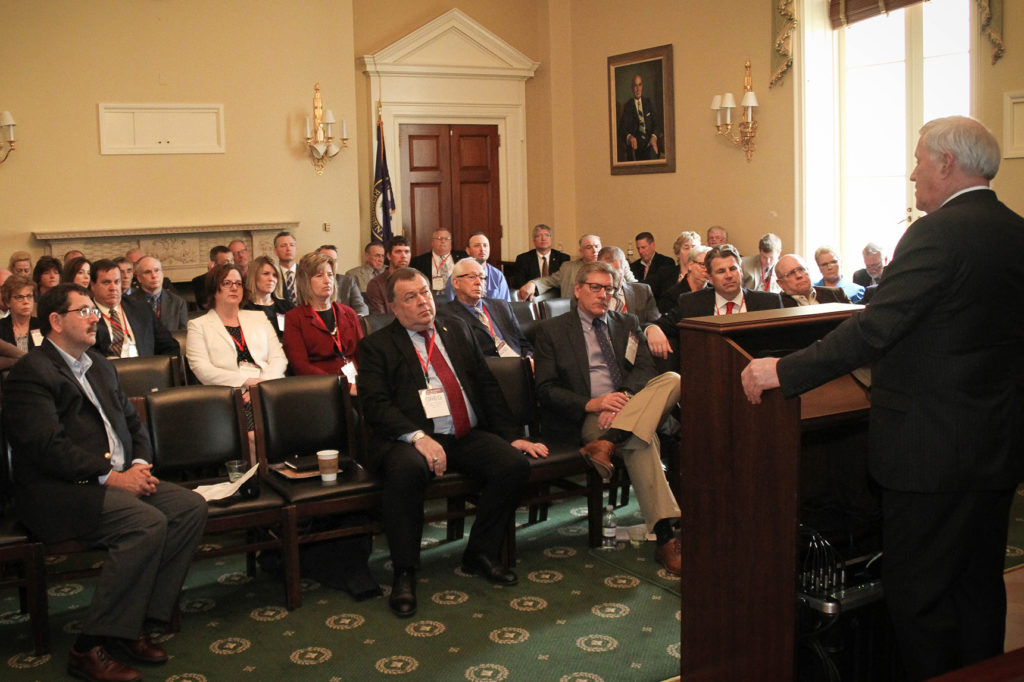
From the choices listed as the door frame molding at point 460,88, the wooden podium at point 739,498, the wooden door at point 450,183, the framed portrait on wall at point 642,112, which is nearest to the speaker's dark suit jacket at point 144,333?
the wooden podium at point 739,498

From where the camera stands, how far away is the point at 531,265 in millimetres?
9344

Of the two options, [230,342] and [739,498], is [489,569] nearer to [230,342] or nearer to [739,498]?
[739,498]

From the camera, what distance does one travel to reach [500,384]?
4371 mm

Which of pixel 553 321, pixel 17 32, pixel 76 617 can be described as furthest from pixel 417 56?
pixel 76 617

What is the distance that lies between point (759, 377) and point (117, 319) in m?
4.19

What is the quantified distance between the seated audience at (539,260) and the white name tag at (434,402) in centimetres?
535

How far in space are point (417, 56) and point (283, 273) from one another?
10.6ft

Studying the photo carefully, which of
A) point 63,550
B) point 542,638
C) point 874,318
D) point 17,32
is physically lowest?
point 542,638

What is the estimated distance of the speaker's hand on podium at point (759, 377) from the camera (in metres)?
2.22

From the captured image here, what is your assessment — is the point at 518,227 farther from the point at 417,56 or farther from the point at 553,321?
the point at 553,321

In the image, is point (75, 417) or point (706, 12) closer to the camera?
point (75, 417)

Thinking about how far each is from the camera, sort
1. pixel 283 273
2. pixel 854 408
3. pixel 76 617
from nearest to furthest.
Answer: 1. pixel 854 408
2. pixel 76 617
3. pixel 283 273

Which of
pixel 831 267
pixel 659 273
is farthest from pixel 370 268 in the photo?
pixel 831 267

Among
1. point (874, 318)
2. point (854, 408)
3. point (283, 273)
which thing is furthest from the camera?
point (283, 273)
